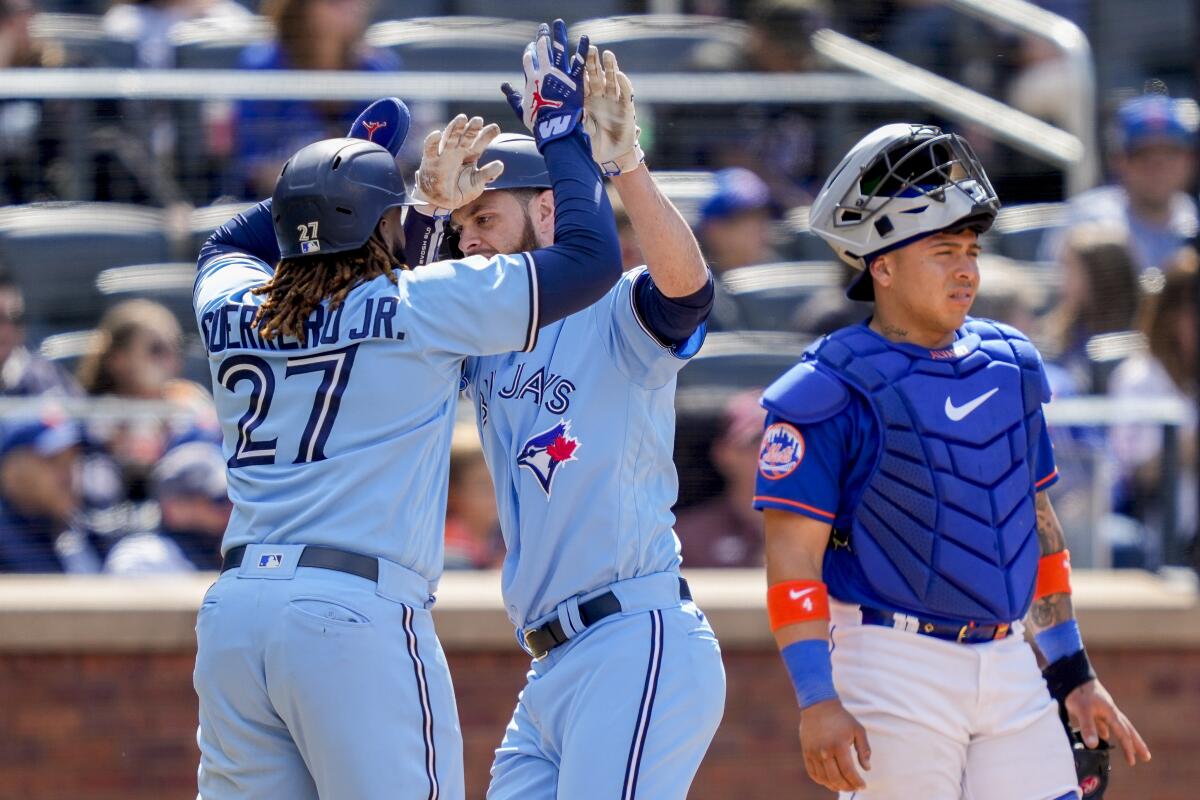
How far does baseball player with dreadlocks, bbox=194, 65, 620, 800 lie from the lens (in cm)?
284

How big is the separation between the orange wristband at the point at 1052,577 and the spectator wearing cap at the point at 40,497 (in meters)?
3.22

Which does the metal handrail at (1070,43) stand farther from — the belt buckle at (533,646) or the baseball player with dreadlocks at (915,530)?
the belt buckle at (533,646)

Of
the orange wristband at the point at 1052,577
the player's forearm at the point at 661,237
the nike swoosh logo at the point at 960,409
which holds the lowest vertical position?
the orange wristband at the point at 1052,577

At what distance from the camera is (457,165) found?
3232 millimetres

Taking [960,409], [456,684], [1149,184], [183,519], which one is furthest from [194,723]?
[1149,184]

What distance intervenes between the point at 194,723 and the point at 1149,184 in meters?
3.68

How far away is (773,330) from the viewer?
5.51 meters

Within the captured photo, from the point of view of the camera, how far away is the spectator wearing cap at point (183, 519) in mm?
5352

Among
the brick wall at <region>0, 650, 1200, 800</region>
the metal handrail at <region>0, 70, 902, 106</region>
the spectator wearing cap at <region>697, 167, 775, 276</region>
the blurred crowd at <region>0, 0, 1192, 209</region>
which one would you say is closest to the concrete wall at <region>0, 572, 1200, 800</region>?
the brick wall at <region>0, 650, 1200, 800</region>

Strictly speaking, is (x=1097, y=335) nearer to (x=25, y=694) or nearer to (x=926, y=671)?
(x=926, y=671)

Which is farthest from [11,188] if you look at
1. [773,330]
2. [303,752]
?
[303,752]

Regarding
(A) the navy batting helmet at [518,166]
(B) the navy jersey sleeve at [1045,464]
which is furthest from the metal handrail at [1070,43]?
(A) the navy batting helmet at [518,166]

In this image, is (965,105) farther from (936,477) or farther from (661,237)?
(661,237)

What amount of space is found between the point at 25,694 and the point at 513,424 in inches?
104
